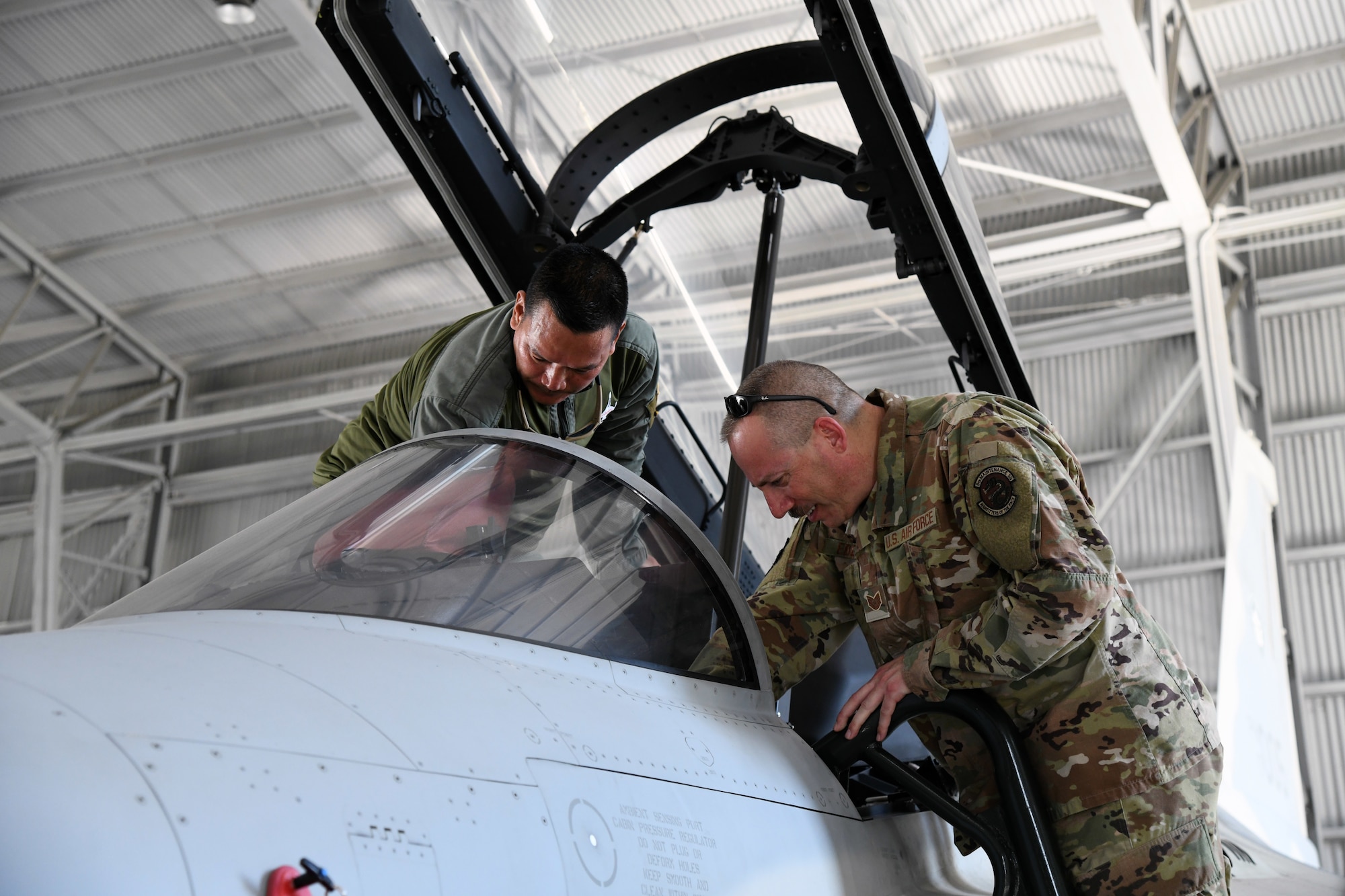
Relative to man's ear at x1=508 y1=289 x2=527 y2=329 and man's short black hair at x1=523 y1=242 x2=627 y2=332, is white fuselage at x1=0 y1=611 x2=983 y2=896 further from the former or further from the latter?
man's ear at x1=508 y1=289 x2=527 y2=329

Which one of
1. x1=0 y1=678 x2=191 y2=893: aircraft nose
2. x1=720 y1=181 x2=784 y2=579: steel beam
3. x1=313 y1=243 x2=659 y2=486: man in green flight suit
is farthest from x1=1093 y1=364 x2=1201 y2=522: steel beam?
x1=0 y1=678 x2=191 y2=893: aircraft nose

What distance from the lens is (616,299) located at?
3168mm

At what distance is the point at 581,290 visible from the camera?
10.2 ft

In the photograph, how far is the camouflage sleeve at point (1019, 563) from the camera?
2.33 metres

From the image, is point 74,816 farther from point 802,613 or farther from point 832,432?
point 802,613

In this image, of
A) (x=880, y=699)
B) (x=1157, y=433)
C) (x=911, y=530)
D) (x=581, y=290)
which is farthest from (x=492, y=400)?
(x=1157, y=433)

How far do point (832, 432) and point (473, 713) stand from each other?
1.40 meters

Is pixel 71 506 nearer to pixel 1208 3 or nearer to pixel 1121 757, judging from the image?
pixel 1208 3

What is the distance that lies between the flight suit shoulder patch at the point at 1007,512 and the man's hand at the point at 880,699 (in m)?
0.33

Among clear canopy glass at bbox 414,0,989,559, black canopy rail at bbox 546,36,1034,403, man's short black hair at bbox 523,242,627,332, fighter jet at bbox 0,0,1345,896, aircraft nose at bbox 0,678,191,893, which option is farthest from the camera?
clear canopy glass at bbox 414,0,989,559

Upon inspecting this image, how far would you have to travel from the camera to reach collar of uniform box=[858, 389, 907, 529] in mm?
2779

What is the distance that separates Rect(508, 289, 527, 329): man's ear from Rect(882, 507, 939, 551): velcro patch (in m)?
1.20

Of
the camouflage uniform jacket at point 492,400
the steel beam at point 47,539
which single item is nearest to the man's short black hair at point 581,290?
the camouflage uniform jacket at point 492,400

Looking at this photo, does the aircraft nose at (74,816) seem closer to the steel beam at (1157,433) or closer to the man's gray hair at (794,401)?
the man's gray hair at (794,401)
